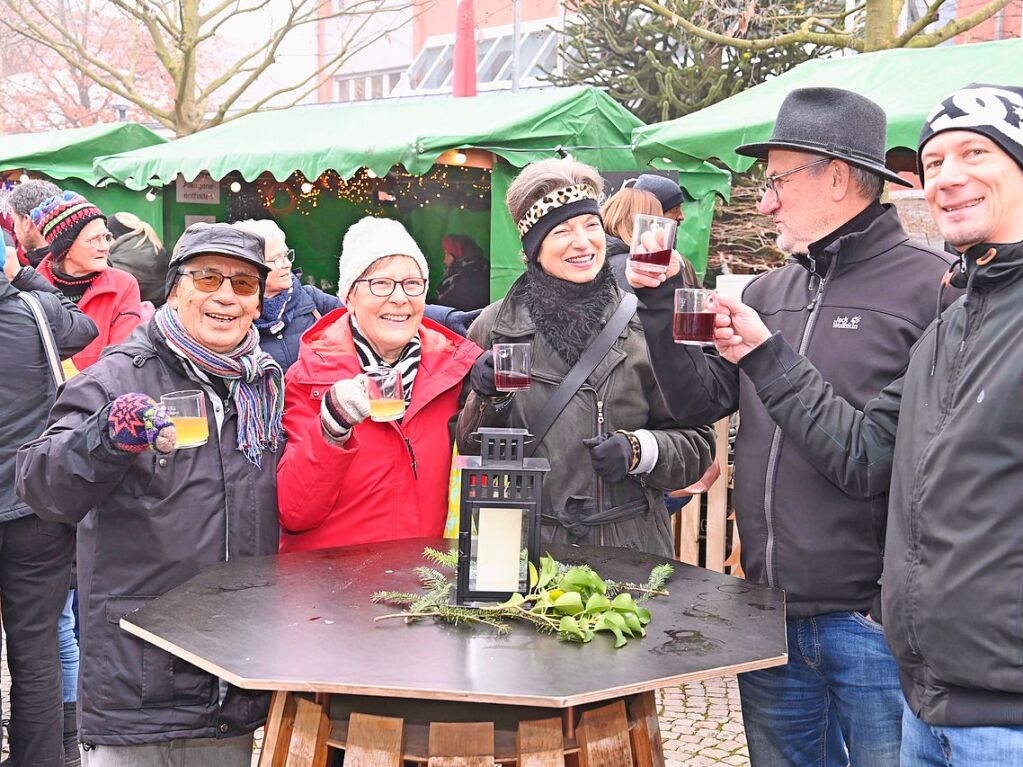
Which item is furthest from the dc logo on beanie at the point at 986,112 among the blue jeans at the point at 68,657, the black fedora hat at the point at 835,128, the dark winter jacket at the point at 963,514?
the blue jeans at the point at 68,657

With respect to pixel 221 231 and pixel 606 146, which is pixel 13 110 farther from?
pixel 221 231

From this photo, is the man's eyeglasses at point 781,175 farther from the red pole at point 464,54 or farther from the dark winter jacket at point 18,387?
the red pole at point 464,54

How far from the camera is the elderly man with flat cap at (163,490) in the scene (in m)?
2.82

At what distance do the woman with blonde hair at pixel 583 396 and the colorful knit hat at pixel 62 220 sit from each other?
297 centimetres

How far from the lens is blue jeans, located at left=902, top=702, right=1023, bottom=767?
2.09m

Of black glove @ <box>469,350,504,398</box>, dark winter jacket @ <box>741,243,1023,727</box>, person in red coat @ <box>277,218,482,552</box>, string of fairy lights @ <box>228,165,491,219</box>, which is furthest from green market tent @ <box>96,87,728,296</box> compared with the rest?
dark winter jacket @ <box>741,243,1023,727</box>

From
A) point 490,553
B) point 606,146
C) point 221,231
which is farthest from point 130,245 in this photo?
point 490,553

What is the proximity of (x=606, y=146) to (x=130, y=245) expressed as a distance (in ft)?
11.8

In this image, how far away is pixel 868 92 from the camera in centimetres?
648

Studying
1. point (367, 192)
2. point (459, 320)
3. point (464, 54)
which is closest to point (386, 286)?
point (459, 320)

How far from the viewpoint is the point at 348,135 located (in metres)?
8.89

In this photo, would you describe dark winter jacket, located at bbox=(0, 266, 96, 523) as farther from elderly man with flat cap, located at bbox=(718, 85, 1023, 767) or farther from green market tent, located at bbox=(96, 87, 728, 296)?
green market tent, located at bbox=(96, 87, 728, 296)

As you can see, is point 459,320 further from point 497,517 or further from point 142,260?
point 497,517

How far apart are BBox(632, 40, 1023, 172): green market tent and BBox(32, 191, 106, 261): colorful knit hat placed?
3.50 metres
